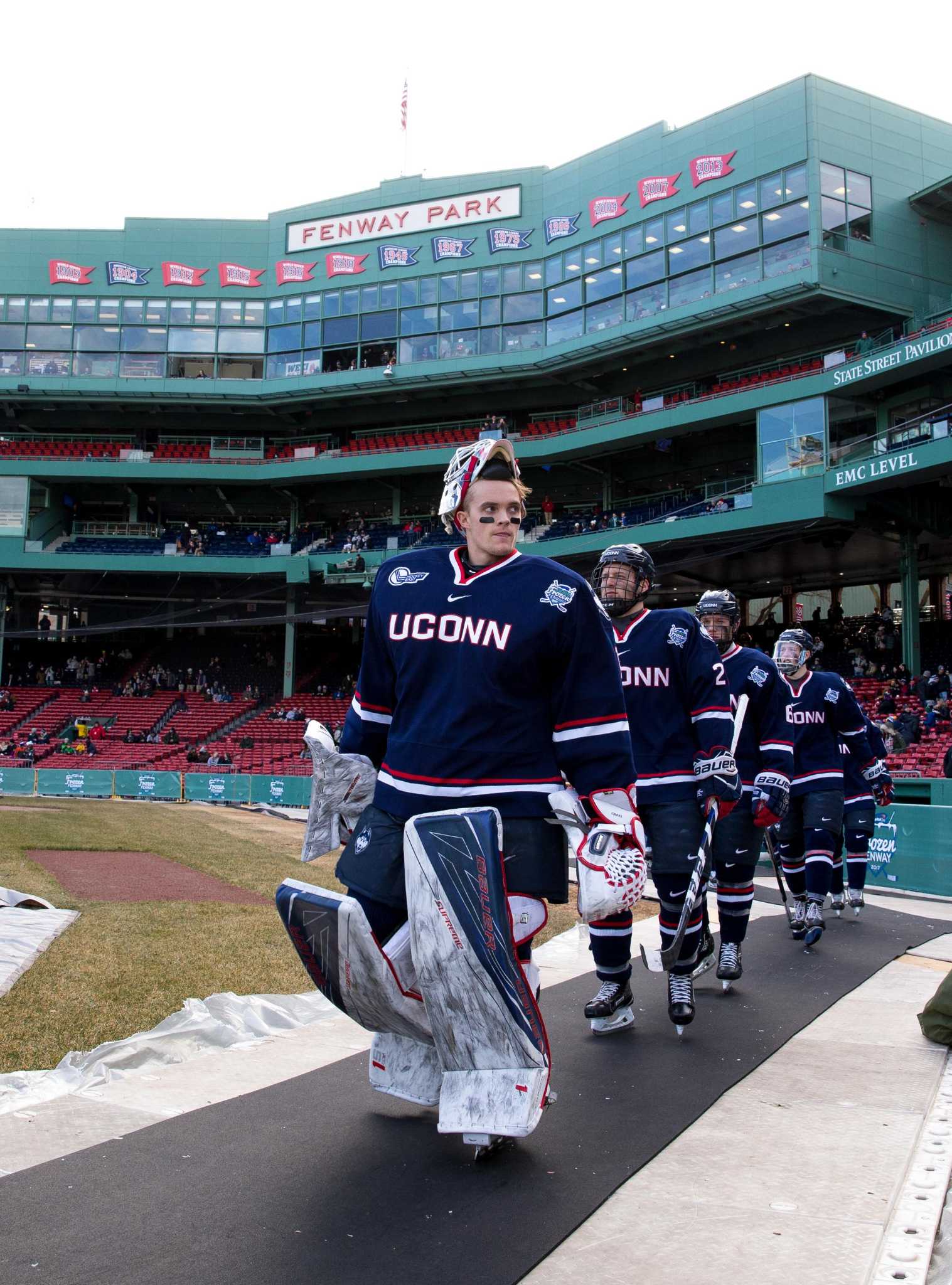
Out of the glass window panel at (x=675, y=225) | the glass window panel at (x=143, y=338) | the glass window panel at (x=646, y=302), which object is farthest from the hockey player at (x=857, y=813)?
the glass window panel at (x=143, y=338)

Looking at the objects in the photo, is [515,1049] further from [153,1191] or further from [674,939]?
[674,939]

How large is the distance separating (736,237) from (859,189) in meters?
3.72

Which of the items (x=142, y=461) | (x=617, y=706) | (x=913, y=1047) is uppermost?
(x=142, y=461)

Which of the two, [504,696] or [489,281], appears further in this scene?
[489,281]

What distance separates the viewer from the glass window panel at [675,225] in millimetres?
Result: 32875

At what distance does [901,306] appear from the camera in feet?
98.7

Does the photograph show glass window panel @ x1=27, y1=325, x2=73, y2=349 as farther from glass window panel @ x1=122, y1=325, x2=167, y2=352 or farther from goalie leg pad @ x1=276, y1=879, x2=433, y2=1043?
goalie leg pad @ x1=276, y1=879, x2=433, y2=1043

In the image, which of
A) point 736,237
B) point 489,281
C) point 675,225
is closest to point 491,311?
point 489,281

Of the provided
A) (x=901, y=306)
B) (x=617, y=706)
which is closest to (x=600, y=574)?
(x=617, y=706)

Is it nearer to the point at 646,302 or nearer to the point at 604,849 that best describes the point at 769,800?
the point at 604,849

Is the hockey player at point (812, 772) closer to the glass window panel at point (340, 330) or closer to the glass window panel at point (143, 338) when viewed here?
the glass window panel at point (340, 330)

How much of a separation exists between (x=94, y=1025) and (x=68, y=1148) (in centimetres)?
173

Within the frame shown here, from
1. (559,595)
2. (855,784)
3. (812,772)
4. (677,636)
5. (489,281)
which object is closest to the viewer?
(559,595)

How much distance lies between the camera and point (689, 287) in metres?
32.3
